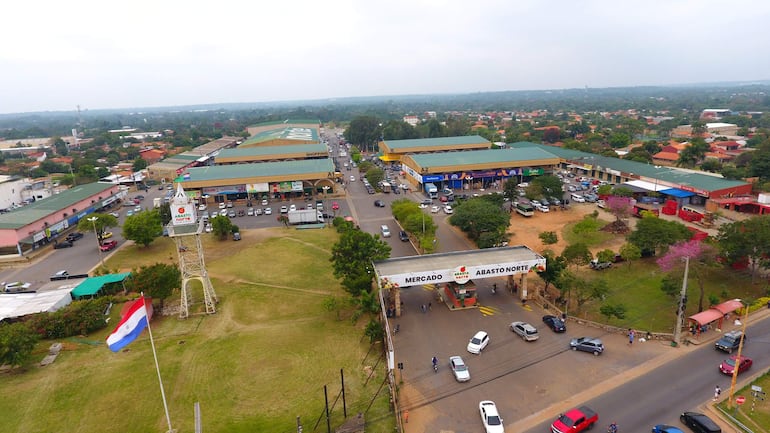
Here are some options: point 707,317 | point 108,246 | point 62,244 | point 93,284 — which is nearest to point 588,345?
point 707,317

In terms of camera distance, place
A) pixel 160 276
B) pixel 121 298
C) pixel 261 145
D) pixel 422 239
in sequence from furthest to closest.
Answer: pixel 261 145, pixel 422 239, pixel 121 298, pixel 160 276

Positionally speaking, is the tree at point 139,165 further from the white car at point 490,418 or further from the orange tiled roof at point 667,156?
the orange tiled roof at point 667,156

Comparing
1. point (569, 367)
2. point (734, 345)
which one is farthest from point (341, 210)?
point (734, 345)

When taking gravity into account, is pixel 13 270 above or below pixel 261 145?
below

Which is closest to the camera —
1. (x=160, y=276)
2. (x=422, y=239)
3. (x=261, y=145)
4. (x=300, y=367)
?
(x=300, y=367)

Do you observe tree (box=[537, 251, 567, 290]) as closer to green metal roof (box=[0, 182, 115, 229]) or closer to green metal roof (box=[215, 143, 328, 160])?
green metal roof (box=[0, 182, 115, 229])

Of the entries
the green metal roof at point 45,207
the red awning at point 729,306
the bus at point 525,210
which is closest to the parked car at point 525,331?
the red awning at point 729,306

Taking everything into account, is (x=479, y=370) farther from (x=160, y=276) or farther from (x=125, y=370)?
(x=160, y=276)
